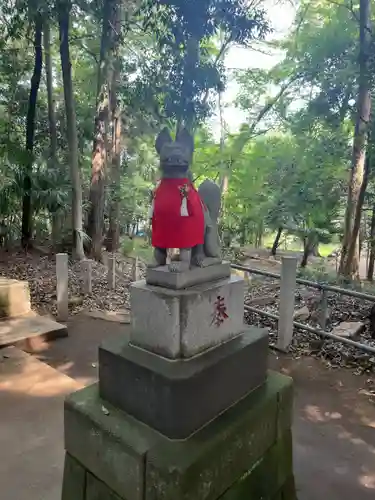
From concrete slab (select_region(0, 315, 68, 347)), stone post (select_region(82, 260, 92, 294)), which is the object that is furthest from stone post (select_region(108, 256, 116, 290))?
concrete slab (select_region(0, 315, 68, 347))

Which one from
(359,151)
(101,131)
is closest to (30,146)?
(101,131)

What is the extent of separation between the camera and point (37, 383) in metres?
3.36

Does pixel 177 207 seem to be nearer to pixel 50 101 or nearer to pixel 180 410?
pixel 180 410

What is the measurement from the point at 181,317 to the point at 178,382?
270mm

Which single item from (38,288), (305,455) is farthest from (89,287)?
(305,455)

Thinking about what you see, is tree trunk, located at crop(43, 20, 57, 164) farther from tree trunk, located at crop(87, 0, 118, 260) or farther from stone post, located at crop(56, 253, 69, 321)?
stone post, located at crop(56, 253, 69, 321)

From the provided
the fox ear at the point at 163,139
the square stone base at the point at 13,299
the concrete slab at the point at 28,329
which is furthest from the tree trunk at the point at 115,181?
the fox ear at the point at 163,139

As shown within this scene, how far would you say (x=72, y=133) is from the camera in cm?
743

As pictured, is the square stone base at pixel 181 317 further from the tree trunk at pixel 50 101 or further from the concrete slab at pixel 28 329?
the tree trunk at pixel 50 101

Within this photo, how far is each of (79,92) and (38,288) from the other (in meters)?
7.20

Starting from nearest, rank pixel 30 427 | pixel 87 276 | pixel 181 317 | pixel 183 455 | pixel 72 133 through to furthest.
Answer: pixel 183 455, pixel 181 317, pixel 30 427, pixel 87 276, pixel 72 133

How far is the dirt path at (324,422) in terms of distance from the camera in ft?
7.91

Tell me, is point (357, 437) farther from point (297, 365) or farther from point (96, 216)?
point (96, 216)

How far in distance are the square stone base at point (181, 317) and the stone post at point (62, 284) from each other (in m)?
3.53
